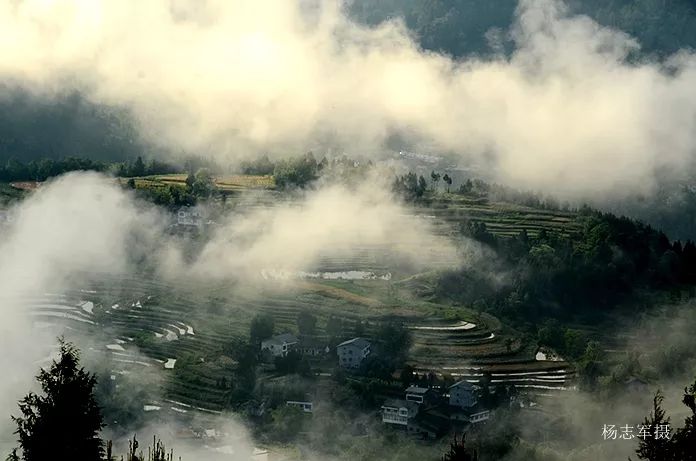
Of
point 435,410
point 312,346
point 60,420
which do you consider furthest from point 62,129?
point 60,420

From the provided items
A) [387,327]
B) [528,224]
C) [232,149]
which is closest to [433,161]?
[232,149]

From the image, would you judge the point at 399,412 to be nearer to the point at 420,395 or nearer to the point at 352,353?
the point at 420,395

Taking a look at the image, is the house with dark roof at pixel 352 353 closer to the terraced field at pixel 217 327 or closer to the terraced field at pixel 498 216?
the terraced field at pixel 217 327

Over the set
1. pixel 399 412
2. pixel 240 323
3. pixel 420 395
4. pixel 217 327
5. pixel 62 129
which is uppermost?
pixel 62 129

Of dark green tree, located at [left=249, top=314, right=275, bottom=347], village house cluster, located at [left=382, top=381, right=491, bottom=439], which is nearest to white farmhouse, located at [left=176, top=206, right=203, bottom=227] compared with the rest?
dark green tree, located at [left=249, top=314, right=275, bottom=347]

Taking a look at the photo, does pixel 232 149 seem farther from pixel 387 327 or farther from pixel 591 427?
pixel 591 427

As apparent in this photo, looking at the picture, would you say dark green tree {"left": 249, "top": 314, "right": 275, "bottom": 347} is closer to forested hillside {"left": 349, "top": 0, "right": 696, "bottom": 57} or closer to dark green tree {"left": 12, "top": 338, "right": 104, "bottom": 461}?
dark green tree {"left": 12, "top": 338, "right": 104, "bottom": 461}

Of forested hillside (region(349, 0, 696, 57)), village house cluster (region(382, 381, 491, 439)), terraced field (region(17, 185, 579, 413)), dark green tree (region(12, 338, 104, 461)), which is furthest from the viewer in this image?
forested hillside (region(349, 0, 696, 57))
